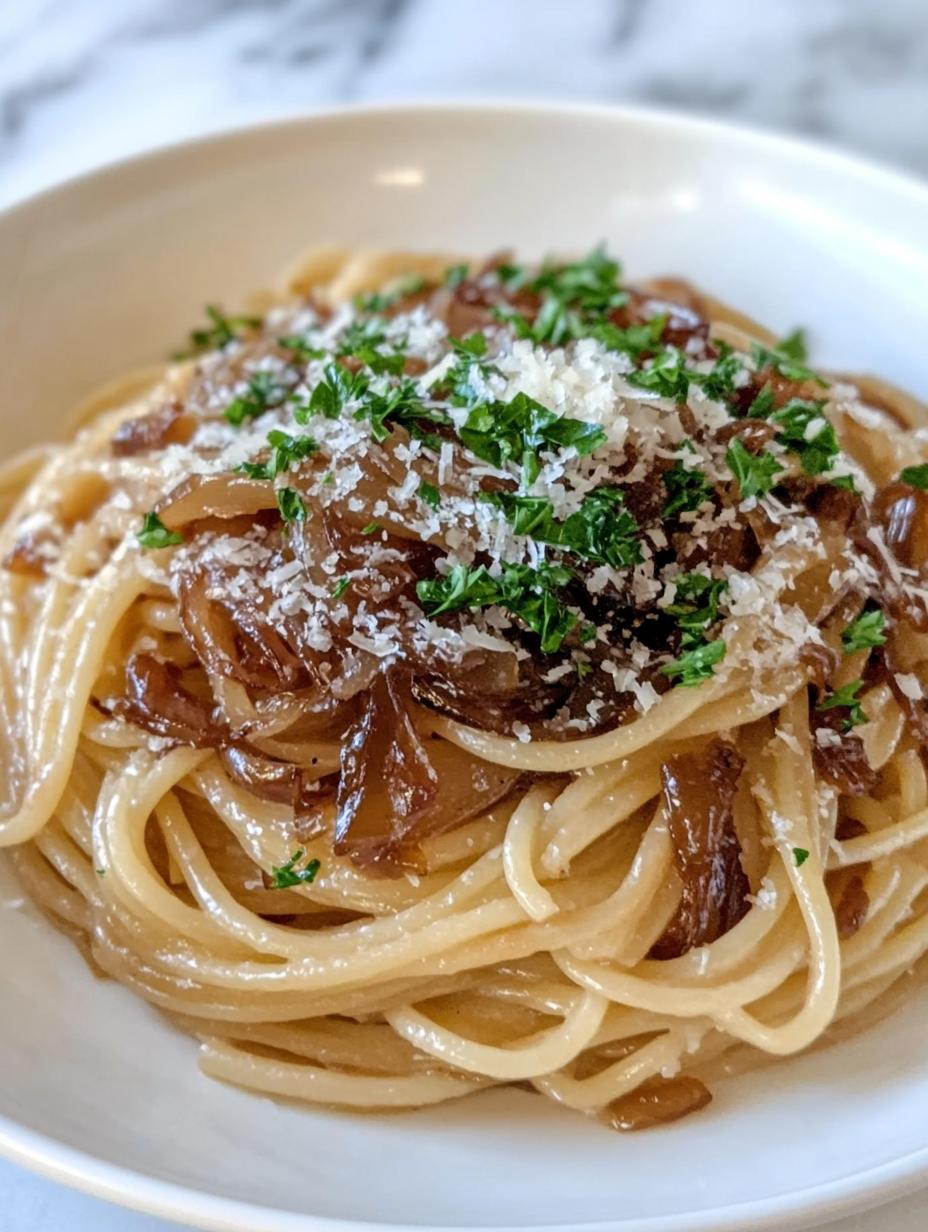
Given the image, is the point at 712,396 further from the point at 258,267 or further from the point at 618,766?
the point at 258,267

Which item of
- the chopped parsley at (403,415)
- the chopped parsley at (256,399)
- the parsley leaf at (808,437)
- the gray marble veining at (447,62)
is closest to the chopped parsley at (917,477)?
the parsley leaf at (808,437)

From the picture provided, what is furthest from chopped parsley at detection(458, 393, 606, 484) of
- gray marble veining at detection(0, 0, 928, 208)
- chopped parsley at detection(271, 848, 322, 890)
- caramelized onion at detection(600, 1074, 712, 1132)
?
gray marble veining at detection(0, 0, 928, 208)

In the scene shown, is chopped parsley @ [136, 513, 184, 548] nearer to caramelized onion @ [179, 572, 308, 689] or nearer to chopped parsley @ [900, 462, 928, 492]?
caramelized onion @ [179, 572, 308, 689]

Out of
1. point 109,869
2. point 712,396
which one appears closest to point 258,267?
point 712,396

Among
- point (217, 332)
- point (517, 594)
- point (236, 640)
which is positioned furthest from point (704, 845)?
point (217, 332)

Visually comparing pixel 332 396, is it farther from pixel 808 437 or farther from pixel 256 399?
pixel 808 437

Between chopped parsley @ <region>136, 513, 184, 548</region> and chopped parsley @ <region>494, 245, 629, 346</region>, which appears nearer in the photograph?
chopped parsley @ <region>136, 513, 184, 548</region>

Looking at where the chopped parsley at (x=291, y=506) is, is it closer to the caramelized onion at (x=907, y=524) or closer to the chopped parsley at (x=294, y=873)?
the chopped parsley at (x=294, y=873)

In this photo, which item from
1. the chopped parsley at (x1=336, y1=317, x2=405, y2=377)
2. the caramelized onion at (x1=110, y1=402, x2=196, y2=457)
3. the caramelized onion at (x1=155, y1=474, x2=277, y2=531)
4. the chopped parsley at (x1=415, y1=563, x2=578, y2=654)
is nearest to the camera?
the chopped parsley at (x1=415, y1=563, x2=578, y2=654)
